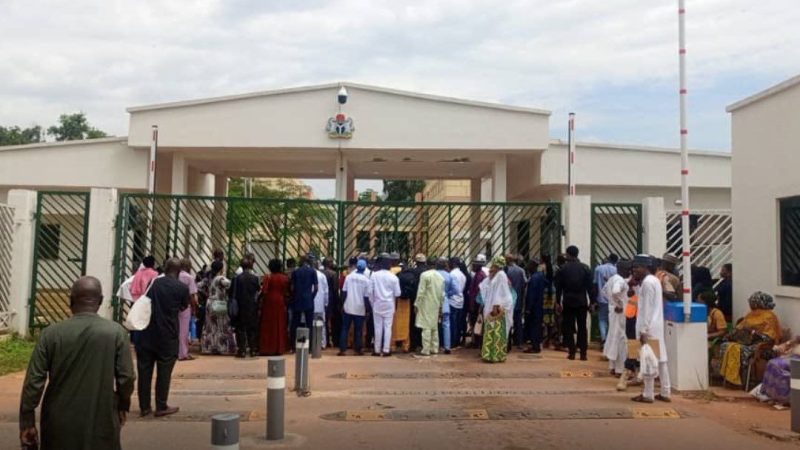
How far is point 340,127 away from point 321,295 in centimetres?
585

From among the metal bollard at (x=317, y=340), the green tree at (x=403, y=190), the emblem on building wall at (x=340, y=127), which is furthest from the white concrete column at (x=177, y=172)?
the green tree at (x=403, y=190)

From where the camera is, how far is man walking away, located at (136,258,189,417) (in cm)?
764

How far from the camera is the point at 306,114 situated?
1672cm

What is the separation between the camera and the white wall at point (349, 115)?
1670 cm

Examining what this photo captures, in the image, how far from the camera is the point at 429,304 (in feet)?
37.5

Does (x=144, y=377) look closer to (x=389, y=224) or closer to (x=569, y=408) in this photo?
(x=569, y=408)

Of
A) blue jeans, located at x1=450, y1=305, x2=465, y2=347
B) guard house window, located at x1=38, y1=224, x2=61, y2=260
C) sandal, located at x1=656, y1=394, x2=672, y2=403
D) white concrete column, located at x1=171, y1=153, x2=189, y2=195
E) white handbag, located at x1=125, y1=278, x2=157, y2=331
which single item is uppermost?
white concrete column, located at x1=171, y1=153, x2=189, y2=195

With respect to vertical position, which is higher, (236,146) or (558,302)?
(236,146)

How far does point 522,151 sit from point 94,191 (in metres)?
9.60

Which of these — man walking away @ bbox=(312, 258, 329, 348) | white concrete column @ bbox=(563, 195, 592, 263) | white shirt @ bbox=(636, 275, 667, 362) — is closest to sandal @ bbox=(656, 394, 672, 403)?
white shirt @ bbox=(636, 275, 667, 362)

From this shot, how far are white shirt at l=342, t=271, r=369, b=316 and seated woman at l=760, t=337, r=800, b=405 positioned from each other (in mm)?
5972

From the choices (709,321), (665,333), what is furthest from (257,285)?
(709,321)

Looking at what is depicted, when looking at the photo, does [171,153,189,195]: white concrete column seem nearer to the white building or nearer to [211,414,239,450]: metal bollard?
the white building

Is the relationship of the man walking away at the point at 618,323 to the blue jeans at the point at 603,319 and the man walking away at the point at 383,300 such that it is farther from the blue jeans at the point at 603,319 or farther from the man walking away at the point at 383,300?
the man walking away at the point at 383,300
